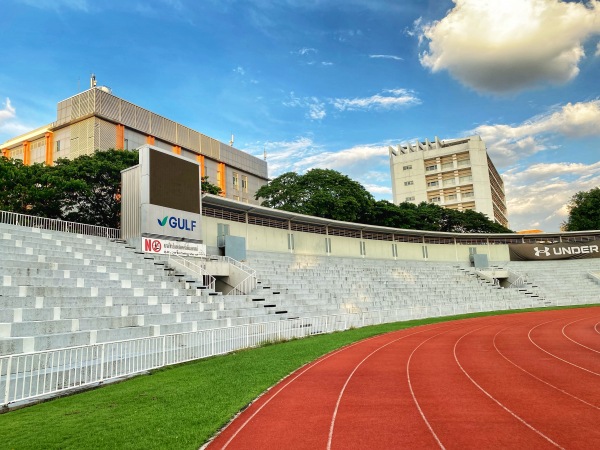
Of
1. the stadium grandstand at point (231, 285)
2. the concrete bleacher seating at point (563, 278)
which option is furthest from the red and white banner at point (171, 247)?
the concrete bleacher seating at point (563, 278)

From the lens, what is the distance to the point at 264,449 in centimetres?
585

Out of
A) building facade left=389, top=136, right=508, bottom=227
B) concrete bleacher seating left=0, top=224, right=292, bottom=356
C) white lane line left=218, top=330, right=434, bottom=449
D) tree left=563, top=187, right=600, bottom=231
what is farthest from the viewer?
building facade left=389, top=136, right=508, bottom=227

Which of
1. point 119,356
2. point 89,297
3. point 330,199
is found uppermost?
point 330,199

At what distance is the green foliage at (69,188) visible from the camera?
2872cm

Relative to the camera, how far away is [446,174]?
3209 inches

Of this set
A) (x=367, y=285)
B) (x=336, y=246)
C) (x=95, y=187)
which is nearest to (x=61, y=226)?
(x=95, y=187)

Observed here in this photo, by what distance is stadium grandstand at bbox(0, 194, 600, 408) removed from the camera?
10.7 meters

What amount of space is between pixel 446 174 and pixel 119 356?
79.5 metres

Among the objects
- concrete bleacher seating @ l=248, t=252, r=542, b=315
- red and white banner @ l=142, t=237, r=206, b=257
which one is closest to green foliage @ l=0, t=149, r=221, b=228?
red and white banner @ l=142, t=237, r=206, b=257

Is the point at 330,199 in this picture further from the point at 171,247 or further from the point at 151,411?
the point at 151,411

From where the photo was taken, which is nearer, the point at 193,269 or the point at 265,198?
the point at 193,269

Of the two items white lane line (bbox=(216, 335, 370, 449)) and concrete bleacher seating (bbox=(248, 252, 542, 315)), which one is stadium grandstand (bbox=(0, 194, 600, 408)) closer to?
concrete bleacher seating (bbox=(248, 252, 542, 315))

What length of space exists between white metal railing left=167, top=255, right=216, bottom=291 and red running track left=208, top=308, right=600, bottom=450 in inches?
361

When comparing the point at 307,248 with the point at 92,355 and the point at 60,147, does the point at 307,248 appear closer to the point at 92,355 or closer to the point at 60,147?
the point at 92,355
